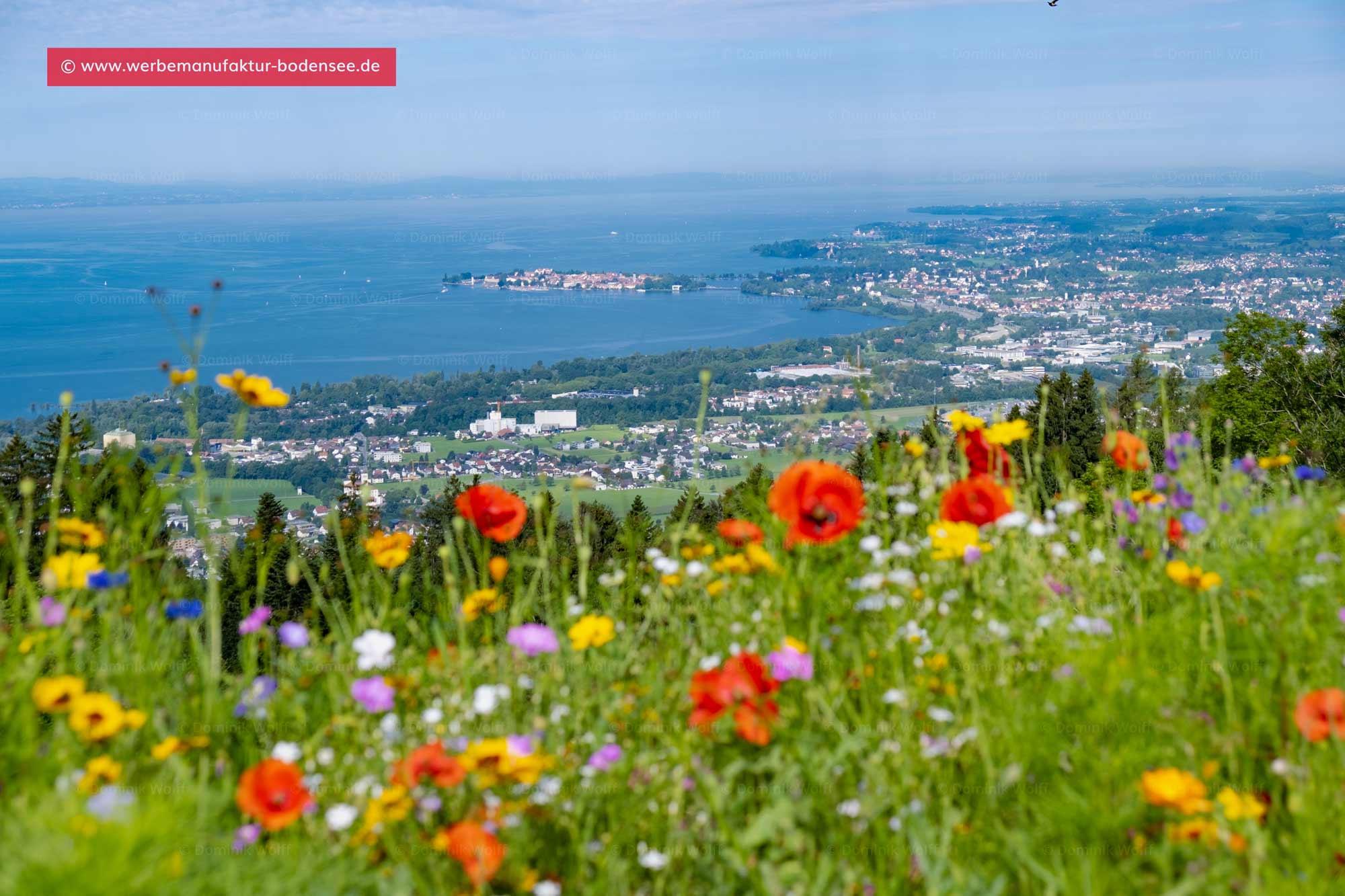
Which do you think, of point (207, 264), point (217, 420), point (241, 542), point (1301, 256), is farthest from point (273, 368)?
point (1301, 256)

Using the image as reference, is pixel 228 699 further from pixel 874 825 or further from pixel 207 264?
pixel 207 264

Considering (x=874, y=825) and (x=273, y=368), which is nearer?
(x=874, y=825)

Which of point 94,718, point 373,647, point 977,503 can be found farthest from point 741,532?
point 94,718

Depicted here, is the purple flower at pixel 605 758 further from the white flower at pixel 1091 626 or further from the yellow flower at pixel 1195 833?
the white flower at pixel 1091 626

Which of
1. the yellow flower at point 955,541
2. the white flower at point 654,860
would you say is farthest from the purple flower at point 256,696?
the yellow flower at point 955,541

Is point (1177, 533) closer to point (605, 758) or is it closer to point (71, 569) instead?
point (605, 758)

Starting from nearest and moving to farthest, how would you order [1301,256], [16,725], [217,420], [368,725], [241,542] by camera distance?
[16,725], [368,725], [241,542], [217,420], [1301,256]
